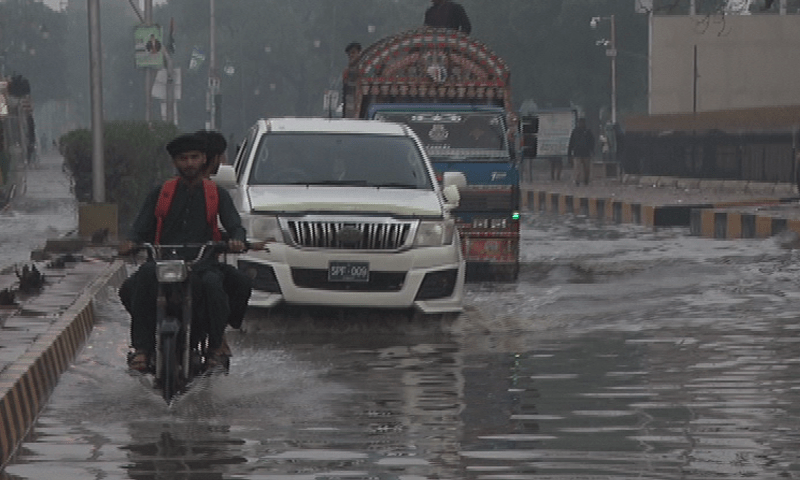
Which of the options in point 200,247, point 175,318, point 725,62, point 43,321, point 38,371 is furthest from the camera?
point 725,62

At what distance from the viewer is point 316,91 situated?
14862cm

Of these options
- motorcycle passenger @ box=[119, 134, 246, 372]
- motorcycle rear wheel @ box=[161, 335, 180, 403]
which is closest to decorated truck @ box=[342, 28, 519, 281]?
motorcycle passenger @ box=[119, 134, 246, 372]

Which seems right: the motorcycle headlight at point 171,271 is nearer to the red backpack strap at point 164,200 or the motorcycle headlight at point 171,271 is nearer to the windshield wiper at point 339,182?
the red backpack strap at point 164,200

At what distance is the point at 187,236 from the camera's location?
1242cm

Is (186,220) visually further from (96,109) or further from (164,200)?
(96,109)

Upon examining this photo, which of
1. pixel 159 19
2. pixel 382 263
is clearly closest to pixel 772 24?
pixel 382 263

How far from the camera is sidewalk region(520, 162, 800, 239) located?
1337 inches

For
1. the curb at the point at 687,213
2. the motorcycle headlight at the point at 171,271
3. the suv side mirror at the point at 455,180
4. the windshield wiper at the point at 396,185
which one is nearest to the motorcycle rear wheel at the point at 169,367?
the motorcycle headlight at the point at 171,271

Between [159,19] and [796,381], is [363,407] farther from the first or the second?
[159,19]

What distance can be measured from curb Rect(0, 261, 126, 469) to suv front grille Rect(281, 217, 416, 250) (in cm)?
177

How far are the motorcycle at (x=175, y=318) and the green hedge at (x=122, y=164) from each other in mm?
20111

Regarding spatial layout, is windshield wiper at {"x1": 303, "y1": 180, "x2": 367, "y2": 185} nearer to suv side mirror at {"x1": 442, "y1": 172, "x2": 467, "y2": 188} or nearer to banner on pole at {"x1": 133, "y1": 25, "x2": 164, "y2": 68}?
suv side mirror at {"x1": 442, "y1": 172, "x2": 467, "y2": 188}

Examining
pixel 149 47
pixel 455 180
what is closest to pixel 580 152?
pixel 149 47

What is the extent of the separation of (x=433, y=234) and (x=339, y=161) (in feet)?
5.54
